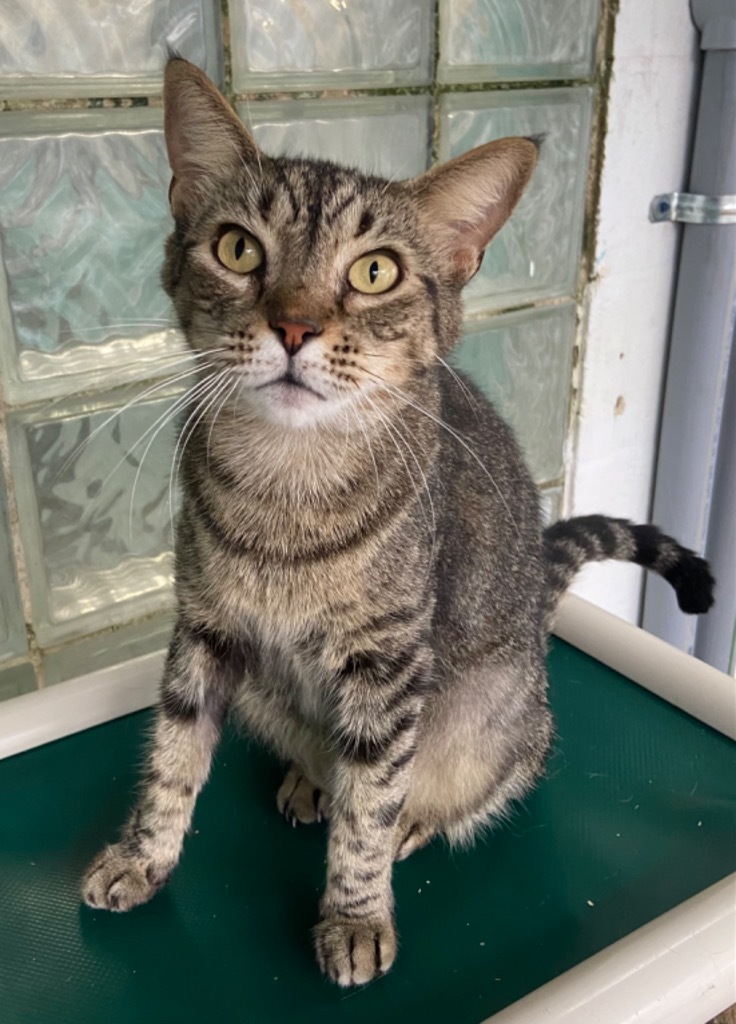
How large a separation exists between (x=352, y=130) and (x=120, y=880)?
870 millimetres

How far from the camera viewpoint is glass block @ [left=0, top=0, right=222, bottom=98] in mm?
949

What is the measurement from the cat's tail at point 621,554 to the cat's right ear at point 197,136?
0.55m

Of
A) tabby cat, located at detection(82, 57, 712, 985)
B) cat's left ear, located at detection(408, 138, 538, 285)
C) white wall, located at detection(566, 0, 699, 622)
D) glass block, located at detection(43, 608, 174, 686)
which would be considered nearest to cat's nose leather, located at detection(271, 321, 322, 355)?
tabby cat, located at detection(82, 57, 712, 985)

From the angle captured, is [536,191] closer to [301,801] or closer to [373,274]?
[373,274]

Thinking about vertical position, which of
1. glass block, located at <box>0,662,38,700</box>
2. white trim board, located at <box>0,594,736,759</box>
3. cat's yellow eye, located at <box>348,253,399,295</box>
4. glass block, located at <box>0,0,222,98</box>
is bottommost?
glass block, located at <box>0,662,38,700</box>

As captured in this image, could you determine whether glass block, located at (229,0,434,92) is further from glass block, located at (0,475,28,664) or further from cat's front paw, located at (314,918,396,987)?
cat's front paw, located at (314,918,396,987)

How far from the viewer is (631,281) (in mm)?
1462

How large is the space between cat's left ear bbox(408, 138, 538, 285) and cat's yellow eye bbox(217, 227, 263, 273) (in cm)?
14

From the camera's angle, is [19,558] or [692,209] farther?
[692,209]

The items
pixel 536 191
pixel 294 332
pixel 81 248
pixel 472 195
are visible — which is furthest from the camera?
pixel 536 191

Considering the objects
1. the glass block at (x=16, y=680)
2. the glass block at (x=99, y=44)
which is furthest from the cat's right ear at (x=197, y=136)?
the glass block at (x=16, y=680)

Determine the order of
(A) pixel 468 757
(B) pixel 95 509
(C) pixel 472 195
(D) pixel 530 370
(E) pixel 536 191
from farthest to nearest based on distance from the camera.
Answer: (D) pixel 530 370, (E) pixel 536 191, (B) pixel 95 509, (A) pixel 468 757, (C) pixel 472 195

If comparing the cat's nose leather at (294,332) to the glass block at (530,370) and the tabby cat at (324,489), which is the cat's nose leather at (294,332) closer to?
the tabby cat at (324,489)

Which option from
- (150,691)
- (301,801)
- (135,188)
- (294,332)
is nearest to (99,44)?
(135,188)
